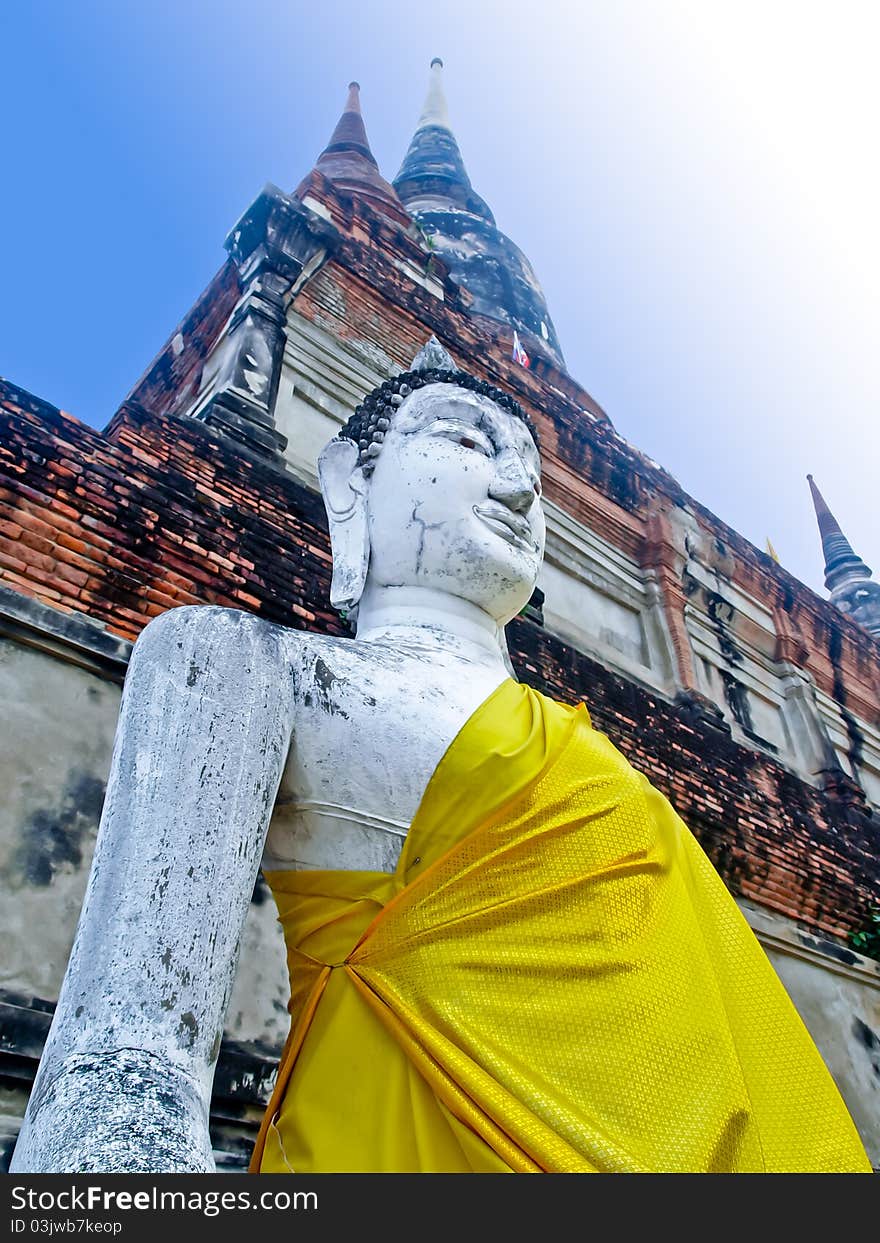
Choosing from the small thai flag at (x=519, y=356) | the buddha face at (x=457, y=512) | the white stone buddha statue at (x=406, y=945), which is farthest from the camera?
the small thai flag at (x=519, y=356)

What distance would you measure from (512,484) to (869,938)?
16.6ft

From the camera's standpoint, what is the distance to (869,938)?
613cm

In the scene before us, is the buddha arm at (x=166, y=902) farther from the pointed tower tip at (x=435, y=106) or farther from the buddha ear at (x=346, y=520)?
the pointed tower tip at (x=435, y=106)

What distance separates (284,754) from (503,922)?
0.49 meters

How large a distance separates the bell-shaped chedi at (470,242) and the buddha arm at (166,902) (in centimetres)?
1645

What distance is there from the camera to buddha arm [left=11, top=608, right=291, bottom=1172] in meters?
1.20

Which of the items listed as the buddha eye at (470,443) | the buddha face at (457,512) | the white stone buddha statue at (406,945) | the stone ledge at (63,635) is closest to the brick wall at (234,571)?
the stone ledge at (63,635)

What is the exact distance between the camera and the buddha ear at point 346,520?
2.52 m

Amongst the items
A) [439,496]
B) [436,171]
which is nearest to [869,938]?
[439,496]

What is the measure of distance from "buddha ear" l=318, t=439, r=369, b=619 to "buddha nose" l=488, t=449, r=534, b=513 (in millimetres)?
381

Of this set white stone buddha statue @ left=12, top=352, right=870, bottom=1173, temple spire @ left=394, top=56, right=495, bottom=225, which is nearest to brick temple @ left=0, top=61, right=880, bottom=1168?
white stone buddha statue @ left=12, top=352, right=870, bottom=1173

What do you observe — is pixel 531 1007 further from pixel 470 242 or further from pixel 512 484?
pixel 470 242

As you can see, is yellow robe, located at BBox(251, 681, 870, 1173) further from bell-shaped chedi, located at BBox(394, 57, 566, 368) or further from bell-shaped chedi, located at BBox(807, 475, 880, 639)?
bell-shaped chedi, located at BBox(394, 57, 566, 368)

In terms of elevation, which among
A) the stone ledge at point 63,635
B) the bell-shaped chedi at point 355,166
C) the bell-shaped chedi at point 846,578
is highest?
the bell-shaped chedi at point 355,166
